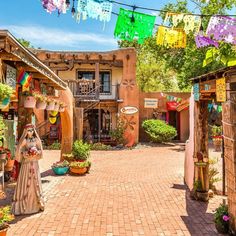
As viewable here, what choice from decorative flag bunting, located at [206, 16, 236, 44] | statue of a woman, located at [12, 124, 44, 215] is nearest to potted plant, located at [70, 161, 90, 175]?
statue of a woman, located at [12, 124, 44, 215]

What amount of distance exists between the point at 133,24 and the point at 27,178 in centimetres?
480

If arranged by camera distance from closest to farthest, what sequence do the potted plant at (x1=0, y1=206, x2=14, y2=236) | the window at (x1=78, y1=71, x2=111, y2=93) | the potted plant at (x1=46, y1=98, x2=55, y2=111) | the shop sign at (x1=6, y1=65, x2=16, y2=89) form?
1. the potted plant at (x1=0, y1=206, x2=14, y2=236)
2. the shop sign at (x1=6, y1=65, x2=16, y2=89)
3. the potted plant at (x1=46, y1=98, x2=55, y2=111)
4. the window at (x1=78, y1=71, x2=111, y2=93)

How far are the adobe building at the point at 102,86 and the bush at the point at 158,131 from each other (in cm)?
98

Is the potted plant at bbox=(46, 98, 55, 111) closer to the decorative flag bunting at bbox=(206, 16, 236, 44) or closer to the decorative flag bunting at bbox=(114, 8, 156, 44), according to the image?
the decorative flag bunting at bbox=(114, 8, 156, 44)

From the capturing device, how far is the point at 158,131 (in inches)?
823

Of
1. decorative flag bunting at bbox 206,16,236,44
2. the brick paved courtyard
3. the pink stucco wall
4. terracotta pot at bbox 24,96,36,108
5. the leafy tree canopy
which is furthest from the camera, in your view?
the leafy tree canopy

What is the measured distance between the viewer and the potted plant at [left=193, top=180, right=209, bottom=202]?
26.2 feet

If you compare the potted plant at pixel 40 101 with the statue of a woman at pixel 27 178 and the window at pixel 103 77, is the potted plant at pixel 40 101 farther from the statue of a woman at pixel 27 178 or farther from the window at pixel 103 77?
the window at pixel 103 77

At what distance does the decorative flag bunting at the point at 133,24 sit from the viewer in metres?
7.54

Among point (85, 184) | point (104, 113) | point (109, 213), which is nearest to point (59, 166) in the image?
point (85, 184)

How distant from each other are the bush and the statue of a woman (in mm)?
14742

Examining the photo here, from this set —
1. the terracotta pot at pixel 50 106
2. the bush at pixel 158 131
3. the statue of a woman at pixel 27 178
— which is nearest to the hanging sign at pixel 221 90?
the statue of a woman at pixel 27 178

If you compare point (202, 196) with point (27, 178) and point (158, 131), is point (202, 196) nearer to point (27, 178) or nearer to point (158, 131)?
point (27, 178)

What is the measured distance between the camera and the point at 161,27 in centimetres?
829
